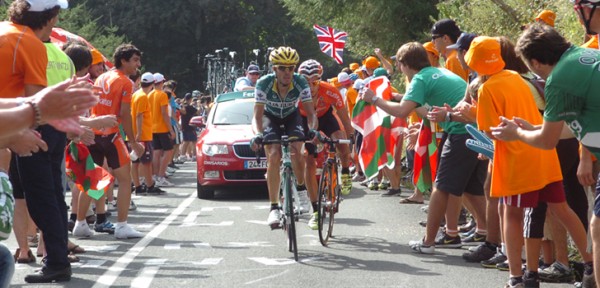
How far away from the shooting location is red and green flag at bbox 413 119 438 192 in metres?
11.7

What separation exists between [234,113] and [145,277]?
30.8ft

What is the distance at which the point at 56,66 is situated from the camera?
9.41 meters

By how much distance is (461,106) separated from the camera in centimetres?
860

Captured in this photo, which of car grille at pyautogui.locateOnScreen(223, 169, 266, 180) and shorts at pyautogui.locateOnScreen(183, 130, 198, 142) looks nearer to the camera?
car grille at pyautogui.locateOnScreen(223, 169, 266, 180)

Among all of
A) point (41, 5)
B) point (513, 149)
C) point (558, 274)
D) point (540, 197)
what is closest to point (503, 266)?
point (558, 274)

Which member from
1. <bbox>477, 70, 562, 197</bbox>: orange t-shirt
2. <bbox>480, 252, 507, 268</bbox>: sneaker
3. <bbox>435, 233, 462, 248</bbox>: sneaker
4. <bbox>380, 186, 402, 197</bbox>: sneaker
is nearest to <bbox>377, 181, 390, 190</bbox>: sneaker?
<bbox>380, 186, 402, 197</bbox>: sneaker

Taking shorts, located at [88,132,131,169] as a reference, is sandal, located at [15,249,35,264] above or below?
below

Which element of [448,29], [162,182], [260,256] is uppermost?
[448,29]

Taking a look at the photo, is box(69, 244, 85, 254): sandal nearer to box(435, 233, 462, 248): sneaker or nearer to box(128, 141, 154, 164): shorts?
box(435, 233, 462, 248): sneaker

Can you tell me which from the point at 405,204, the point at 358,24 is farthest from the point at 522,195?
the point at 358,24

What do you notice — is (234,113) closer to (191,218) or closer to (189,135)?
(191,218)

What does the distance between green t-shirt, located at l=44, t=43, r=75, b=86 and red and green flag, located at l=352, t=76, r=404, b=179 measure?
6334 millimetres

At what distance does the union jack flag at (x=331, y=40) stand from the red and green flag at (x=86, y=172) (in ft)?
61.5

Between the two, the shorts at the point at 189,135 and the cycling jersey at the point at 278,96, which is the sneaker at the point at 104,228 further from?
the shorts at the point at 189,135
